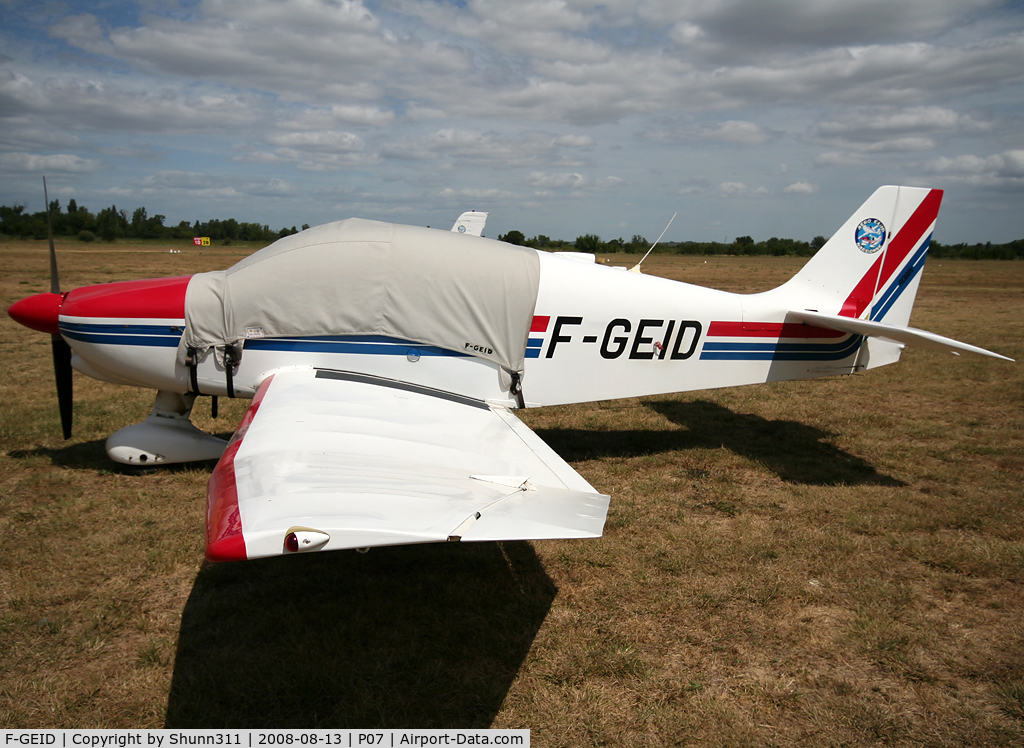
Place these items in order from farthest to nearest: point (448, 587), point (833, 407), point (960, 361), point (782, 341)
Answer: point (960, 361) → point (833, 407) → point (782, 341) → point (448, 587)

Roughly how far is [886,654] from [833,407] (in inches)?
232

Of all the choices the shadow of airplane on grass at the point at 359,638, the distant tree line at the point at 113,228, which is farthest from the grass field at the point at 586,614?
the distant tree line at the point at 113,228

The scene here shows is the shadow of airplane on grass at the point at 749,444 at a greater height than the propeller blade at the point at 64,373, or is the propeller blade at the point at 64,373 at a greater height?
the propeller blade at the point at 64,373

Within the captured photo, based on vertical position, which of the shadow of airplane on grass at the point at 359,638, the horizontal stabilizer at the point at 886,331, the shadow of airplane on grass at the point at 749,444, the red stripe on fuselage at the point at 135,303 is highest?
the horizontal stabilizer at the point at 886,331

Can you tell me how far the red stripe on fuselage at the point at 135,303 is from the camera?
486 cm

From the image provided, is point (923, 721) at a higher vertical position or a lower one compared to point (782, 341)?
lower

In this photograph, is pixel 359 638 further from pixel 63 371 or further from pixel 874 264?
pixel 874 264

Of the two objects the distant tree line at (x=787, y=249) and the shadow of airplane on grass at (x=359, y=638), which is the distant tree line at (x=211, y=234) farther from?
the shadow of airplane on grass at (x=359, y=638)

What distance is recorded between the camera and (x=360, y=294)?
4.84 m

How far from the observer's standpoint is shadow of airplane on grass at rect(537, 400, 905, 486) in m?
6.03

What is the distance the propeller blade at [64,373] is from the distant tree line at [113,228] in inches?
2920

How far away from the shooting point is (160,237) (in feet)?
294

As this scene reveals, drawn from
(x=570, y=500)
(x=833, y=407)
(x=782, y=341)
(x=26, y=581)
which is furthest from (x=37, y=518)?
(x=833, y=407)

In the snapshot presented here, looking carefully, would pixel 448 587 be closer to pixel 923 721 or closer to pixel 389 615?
pixel 389 615
